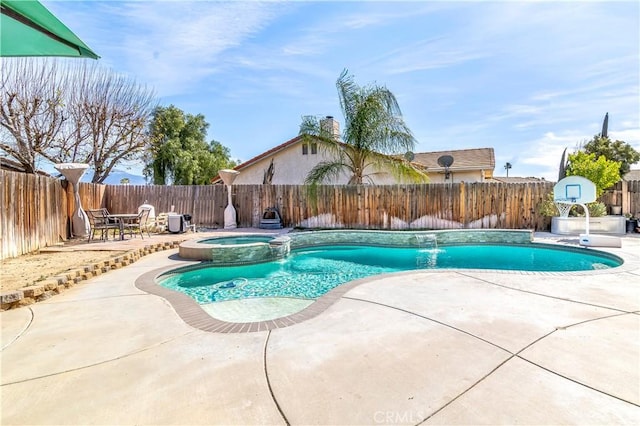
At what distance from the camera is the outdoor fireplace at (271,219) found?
1214 cm

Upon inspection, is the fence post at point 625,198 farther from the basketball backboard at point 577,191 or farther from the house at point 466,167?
the house at point 466,167

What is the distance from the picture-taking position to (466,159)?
699 inches

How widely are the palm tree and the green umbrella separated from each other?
10.0 m

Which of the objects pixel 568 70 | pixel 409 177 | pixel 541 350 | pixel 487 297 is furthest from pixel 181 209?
pixel 568 70

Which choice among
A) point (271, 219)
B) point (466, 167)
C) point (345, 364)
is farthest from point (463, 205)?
point (345, 364)

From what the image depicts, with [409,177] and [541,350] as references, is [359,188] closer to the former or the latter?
[409,177]

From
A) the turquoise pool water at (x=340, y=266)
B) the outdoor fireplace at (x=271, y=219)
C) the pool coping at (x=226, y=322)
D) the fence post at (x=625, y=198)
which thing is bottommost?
the turquoise pool water at (x=340, y=266)

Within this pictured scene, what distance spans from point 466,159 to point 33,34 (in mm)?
18730

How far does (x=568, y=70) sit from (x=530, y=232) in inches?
213

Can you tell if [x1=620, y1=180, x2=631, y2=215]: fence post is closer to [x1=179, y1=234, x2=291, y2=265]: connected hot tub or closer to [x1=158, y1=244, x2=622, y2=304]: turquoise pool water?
[x1=158, y1=244, x2=622, y2=304]: turquoise pool water

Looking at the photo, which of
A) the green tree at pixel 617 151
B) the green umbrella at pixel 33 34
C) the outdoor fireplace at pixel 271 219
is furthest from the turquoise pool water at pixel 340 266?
the green tree at pixel 617 151

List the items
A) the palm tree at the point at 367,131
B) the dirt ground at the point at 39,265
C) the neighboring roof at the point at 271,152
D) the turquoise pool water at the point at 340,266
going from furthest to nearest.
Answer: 1. the neighboring roof at the point at 271,152
2. the palm tree at the point at 367,131
3. the turquoise pool water at the point at 340,266
4. the dirt ground at the point at 39,265

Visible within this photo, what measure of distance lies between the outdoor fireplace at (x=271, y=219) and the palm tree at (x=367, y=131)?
6.18ft

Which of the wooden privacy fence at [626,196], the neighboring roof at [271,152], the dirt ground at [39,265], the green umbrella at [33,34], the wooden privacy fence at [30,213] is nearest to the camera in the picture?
the green umbrella at [33,34]
